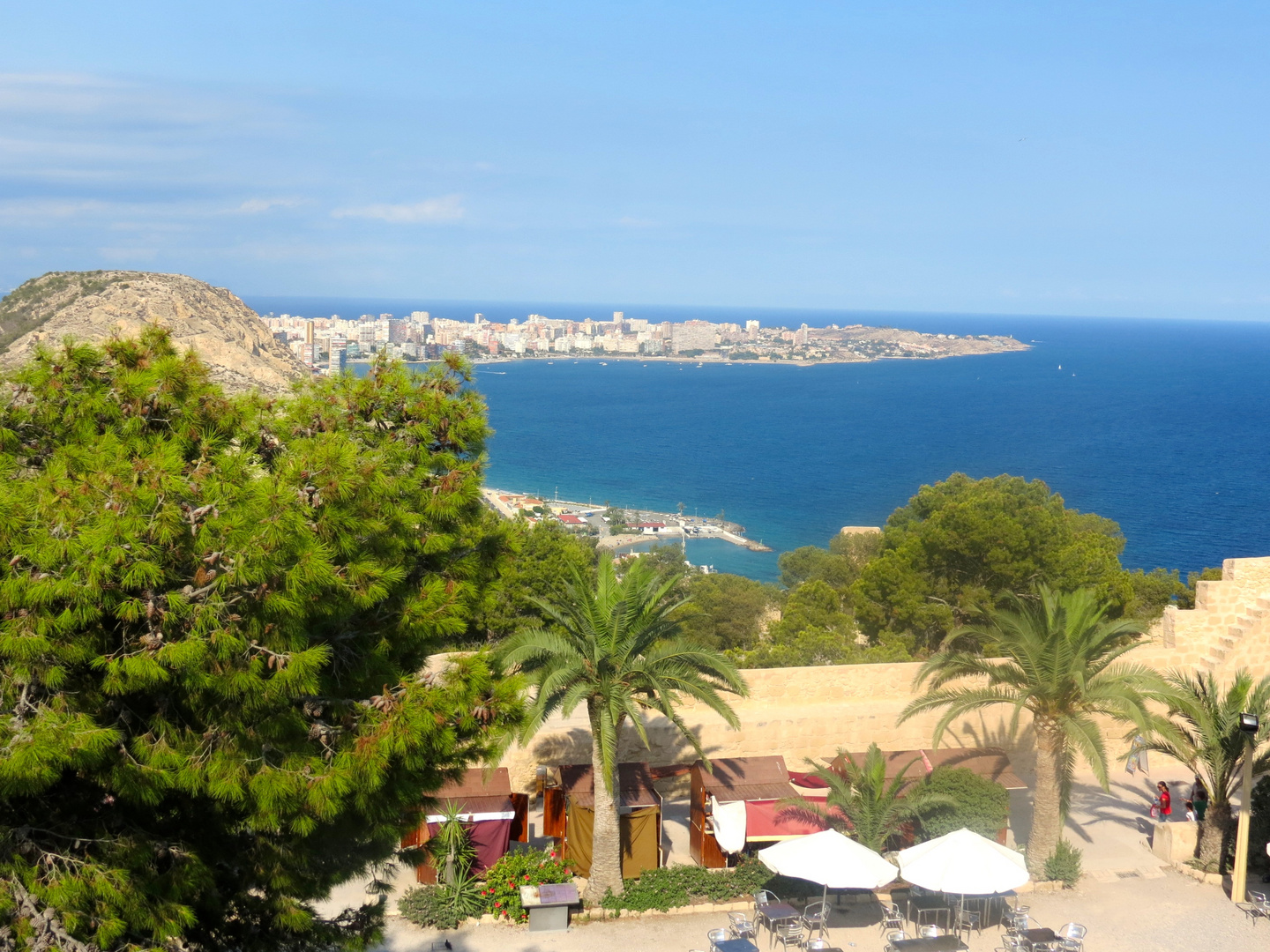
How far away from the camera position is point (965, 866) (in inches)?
380

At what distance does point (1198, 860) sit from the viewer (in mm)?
11438

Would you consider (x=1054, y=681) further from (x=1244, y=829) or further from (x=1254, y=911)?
(x=1254, y=911)

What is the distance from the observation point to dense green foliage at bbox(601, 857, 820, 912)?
10.6 metres

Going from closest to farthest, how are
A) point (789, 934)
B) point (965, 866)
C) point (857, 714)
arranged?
point (965, 866), point (789, 934), point (857, 714)

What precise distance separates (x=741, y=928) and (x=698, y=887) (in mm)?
1073

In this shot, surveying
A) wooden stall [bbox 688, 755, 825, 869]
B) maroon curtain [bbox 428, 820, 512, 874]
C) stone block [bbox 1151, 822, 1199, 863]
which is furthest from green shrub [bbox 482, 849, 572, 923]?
stone block [bbox 1151, 822, 1199, 863]

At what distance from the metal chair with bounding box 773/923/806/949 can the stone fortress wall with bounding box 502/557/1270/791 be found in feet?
10.2

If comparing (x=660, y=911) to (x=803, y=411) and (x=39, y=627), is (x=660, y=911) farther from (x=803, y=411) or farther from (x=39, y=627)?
(x=803, y=411)

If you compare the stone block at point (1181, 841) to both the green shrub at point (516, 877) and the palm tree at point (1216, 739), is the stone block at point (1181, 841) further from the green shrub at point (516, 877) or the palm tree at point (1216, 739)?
the green shrub at point (516, 877)

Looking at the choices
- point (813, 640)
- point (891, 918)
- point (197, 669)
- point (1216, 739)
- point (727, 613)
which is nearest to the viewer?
point (197, 669)

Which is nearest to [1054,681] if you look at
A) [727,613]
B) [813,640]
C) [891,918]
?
[891,918]

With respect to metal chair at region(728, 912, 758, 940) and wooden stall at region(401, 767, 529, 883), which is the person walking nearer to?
metal chair at region(728, 912, 758, 940)

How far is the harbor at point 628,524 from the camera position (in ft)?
223

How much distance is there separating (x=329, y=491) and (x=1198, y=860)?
10566 millimetres
